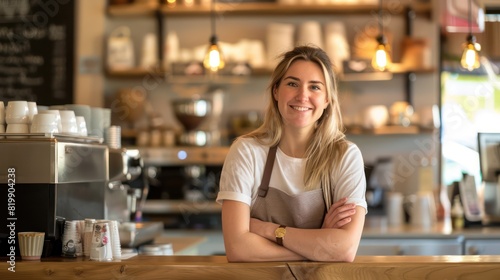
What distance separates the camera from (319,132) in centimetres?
256

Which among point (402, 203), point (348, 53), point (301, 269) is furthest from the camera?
point (348, 53)

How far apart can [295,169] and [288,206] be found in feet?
0.39

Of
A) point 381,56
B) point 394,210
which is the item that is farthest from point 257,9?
point 394,210

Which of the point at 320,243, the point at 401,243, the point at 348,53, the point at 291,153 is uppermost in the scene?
the point at 348,53

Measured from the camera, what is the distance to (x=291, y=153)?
2.54 metres

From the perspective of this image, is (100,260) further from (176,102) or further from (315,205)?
(176,102)

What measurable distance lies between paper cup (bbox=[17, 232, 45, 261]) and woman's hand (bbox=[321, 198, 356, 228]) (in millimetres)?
888

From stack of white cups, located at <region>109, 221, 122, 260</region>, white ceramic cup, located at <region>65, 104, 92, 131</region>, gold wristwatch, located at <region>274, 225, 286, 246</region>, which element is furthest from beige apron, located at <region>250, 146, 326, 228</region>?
white ceramic cup, located at <region>65, 104, 92, 131</region>

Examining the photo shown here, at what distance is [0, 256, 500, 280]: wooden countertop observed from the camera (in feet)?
Answer: 7.25

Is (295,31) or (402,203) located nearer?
(402,203)

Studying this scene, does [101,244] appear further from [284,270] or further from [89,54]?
[89,54]

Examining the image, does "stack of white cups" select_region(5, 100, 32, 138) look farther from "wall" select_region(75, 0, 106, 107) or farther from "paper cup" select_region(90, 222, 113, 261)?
"wall" select_region(75, 0, 106, 107)

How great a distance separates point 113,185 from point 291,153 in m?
0.98

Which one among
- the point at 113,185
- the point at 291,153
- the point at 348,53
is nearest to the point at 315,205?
the point at 291,153
